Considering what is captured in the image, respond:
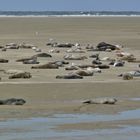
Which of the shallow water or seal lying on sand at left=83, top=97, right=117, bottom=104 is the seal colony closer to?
seal lying on sand at left=83, top=97, right=117, bottom=104

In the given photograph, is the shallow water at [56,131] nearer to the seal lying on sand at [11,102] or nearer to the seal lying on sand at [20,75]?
the seal lying on sand at [11,102]

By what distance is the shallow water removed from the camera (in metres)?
9.75

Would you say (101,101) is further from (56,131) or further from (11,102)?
(56,131)

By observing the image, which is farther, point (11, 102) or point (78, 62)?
point (78, 62)

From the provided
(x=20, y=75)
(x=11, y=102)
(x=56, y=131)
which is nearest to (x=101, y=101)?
(x=11, y=102)

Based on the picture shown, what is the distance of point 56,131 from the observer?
10180mm

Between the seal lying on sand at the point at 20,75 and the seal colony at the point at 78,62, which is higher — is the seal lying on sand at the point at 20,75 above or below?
above

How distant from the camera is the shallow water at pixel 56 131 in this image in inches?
384

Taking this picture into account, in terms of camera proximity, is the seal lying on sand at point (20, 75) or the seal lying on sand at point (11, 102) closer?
the seal lying on sand at point (11, 102)

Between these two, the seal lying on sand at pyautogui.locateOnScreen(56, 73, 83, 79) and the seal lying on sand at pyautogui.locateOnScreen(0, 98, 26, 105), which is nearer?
Result: the seal lying on sand at pyautogui.locateOnScreen(0, 98, 26, 105)

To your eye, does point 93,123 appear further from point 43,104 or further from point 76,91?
point 76,91

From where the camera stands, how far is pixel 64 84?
51.3 ft

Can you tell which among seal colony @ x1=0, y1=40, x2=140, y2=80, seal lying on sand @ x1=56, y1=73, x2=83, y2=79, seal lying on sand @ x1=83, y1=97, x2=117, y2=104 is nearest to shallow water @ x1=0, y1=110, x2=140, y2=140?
seal lying on sand @ x1=83, y1=97, x2=117, y2=104

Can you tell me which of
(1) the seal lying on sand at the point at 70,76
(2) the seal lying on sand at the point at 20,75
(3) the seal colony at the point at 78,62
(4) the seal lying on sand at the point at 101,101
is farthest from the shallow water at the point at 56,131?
(3) the seal colony at the point at 78,62
